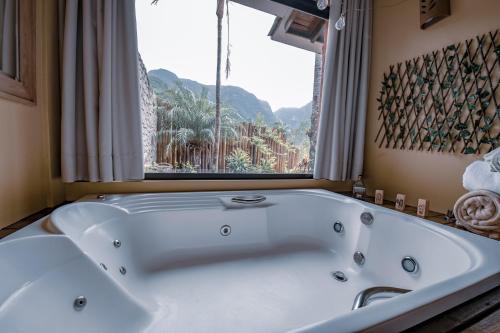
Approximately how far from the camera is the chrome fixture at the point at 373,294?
0.80 metres

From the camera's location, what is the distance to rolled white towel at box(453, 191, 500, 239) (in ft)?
3.51

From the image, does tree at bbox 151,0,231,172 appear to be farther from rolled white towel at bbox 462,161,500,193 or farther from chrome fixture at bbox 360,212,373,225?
rolled white towel at bbox 462,161,500,193

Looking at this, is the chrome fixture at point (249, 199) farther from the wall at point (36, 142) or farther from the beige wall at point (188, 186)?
the wall at point (36, 142)

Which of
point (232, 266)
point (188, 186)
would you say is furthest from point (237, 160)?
point (232, 266)

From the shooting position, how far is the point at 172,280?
1285 millimetres

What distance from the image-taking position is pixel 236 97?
3.27 m

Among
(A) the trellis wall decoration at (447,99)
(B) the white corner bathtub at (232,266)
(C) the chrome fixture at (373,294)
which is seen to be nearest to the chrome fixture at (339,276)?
(B) the white corner bathtub at (232,266)

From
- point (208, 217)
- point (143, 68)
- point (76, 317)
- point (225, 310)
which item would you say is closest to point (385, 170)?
point (208, 217)

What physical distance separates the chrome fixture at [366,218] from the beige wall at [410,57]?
0.49 m

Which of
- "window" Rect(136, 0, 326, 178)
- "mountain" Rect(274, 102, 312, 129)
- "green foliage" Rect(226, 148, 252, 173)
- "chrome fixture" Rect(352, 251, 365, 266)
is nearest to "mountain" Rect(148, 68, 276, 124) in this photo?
"window" Rect(136, 0, 326, 178)

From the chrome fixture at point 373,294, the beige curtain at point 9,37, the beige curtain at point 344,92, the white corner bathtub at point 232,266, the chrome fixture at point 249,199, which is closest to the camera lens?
the white corner bathtub at point 232,266

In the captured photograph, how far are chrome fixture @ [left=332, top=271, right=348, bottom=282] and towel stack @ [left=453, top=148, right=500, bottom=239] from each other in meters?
0.66

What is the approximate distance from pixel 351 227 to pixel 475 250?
2.35 feet

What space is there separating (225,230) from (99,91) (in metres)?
1.11
